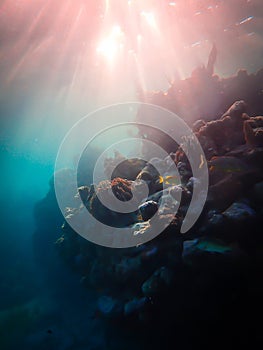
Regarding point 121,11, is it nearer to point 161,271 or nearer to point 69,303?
point 161,271

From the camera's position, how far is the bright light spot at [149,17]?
12745 millimetres

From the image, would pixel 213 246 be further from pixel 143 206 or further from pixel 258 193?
pixel 143 206

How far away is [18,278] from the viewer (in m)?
13.5

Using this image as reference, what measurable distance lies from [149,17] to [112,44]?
2777 mm

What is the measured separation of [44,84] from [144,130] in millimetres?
7115

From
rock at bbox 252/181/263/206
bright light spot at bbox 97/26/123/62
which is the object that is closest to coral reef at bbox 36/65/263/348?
rock at bbox 252/181/263/206

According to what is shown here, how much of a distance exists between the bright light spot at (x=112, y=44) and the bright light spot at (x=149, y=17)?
1.64 metres

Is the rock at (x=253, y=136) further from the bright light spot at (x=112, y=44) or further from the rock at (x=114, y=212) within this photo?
the bright light spot at (x=112, y=44)

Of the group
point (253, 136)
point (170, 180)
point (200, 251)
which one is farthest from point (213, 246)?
point (253, 136)

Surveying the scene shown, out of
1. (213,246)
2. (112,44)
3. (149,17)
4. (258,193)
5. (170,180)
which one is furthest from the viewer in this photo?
(112,44)

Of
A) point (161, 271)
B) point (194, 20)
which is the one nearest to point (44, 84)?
point (194, 20)

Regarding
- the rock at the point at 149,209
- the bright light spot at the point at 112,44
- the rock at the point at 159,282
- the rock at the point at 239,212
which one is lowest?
the rock at the point at 159,282

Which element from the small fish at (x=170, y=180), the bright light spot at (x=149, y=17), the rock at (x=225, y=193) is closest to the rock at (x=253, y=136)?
the rock at (x=225, y=193)

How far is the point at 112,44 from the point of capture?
47.3 ft
